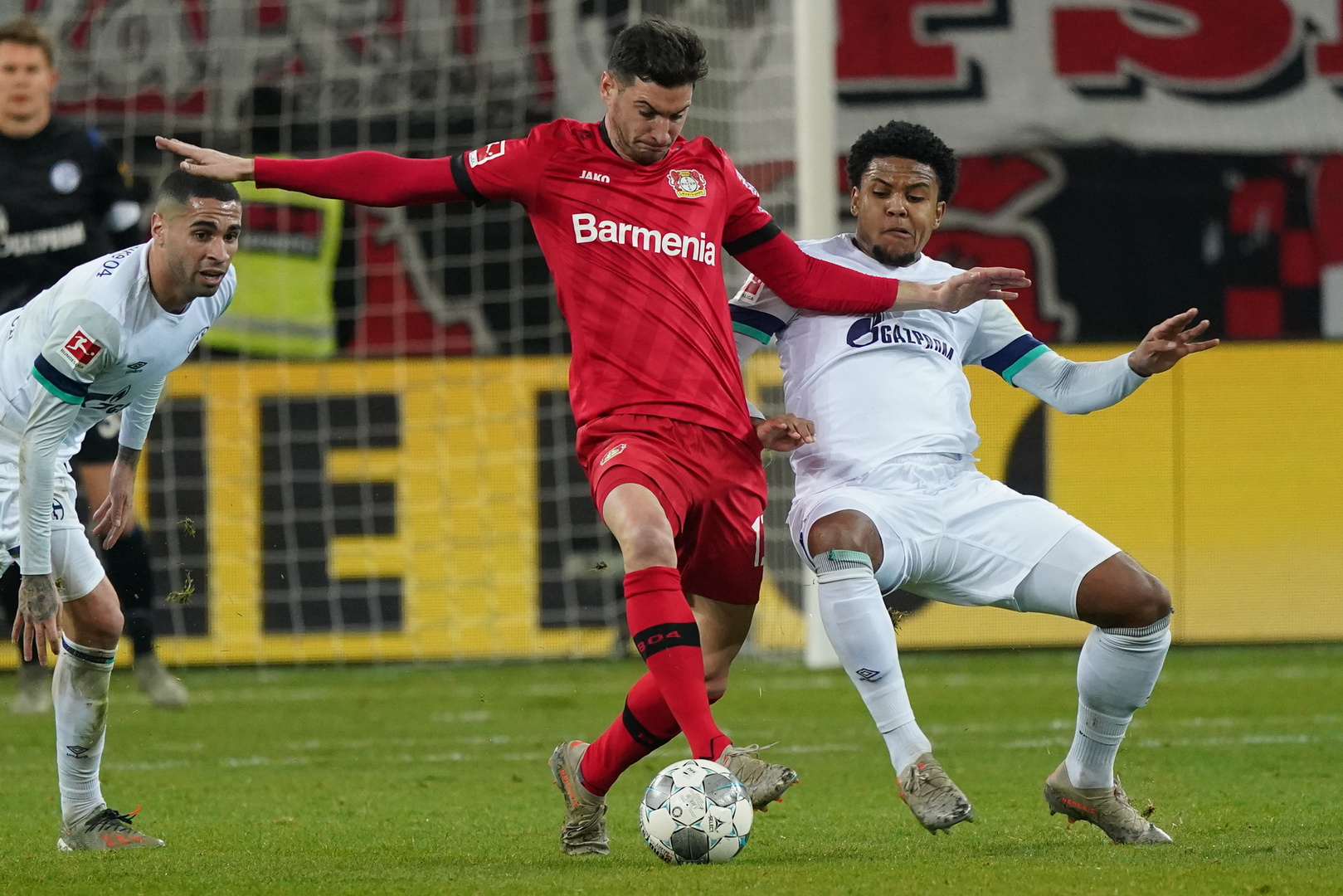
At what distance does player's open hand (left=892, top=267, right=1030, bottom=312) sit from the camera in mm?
4969

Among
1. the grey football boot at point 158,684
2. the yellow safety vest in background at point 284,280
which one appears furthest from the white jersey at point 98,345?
the yellow safety vest in background at point 284,280

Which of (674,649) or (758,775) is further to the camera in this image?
(674,649)

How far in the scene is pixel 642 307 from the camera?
4.69 meters

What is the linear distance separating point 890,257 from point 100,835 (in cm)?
268

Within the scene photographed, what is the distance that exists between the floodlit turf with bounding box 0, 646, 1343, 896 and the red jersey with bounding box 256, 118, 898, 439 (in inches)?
46.5

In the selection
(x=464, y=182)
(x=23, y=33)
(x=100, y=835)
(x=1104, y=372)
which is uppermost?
(x=23, y=33)

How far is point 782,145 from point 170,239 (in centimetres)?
666

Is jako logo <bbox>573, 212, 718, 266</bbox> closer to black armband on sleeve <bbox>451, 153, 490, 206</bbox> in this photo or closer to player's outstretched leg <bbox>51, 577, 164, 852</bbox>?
black armband on sleeve <bbox>451, 153, 490, 206</bbox>

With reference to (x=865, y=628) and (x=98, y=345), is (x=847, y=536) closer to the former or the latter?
(x=865, y=628)

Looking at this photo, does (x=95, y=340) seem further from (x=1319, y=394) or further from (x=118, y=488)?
(x=1319, y=394)

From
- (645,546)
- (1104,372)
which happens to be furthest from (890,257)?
(645,546)

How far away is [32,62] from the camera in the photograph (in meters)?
8.07

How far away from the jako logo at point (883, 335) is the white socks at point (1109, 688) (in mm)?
937

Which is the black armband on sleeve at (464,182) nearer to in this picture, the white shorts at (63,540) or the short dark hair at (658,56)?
the short dark hair at (658,56)
